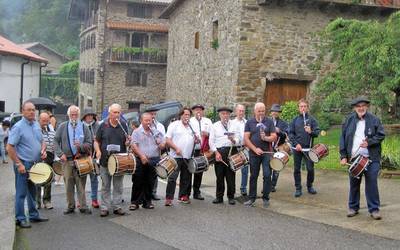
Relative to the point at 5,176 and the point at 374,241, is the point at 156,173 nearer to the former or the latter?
the point at 374,241

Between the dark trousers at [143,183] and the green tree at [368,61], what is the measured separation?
6.47 m

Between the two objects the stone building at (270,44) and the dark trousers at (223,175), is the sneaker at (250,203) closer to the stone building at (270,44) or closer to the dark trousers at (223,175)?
the dark trousers at (223,175)

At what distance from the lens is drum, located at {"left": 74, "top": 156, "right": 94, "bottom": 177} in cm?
865

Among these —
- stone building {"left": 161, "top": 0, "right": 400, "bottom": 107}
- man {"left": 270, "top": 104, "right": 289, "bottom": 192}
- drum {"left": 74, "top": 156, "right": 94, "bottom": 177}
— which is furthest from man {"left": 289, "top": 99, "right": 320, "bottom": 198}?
stone building {"left": 161, "top": 0, "right": 400, "bottom": 107}

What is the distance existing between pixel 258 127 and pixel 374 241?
9.89 ft

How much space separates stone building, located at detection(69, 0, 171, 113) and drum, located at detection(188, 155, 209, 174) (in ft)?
99.9

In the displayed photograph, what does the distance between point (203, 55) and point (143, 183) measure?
15987 mm

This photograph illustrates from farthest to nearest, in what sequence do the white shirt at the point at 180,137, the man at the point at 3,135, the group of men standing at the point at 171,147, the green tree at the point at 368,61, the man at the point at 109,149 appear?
the man at the point at 3,135
the green tree at the point at 368,61
the white shirt at the point at 180,137
the man at the point at 109,149
the group of men standing at the point at 171,147

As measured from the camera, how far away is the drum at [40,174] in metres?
7.86

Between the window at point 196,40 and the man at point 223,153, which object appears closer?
the man at point 223,153

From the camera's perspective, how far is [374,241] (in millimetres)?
7023

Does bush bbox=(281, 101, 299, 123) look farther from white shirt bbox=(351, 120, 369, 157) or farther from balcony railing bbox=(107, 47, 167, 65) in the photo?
balcony railing bbox=(107, 47, 167, 65)

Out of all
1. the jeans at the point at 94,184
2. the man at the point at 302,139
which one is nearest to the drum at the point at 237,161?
the man at the point at 302,139

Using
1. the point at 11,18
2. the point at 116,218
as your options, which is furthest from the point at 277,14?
the point at 11,18
